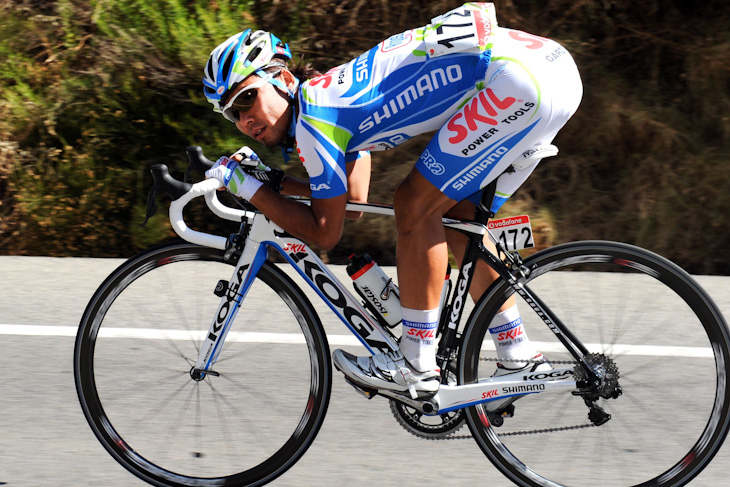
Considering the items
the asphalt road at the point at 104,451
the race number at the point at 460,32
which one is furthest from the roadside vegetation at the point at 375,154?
the race number at the point at 460,32

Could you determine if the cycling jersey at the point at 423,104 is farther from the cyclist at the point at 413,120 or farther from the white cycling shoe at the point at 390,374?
the white cycling shoe at the point at 390,374

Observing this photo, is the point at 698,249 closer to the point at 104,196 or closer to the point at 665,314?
the point at 665,314

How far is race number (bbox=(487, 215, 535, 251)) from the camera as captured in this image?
10.9 feet

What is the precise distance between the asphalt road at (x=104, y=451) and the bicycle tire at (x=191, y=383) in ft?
0.52

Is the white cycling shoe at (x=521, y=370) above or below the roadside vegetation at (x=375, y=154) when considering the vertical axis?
above

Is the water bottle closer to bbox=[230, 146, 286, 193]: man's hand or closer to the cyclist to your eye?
the cyclist

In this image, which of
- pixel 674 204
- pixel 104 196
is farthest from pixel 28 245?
pixel 674 204

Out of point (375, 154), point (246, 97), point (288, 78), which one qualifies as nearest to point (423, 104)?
point (288, 78)

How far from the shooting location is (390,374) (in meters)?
3.36

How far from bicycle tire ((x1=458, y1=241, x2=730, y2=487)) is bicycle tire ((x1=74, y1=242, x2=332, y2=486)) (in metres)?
0.66

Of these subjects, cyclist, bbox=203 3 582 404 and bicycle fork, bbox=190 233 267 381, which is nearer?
cyclist, bbox=203 3 582 404

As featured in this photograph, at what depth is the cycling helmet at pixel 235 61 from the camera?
3201 millimetres

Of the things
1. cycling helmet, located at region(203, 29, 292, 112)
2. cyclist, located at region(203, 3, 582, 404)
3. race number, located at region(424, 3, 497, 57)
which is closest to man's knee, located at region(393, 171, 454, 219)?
cyclist, located at region(203, 3, 582, 404)

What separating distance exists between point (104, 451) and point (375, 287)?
1322mm
